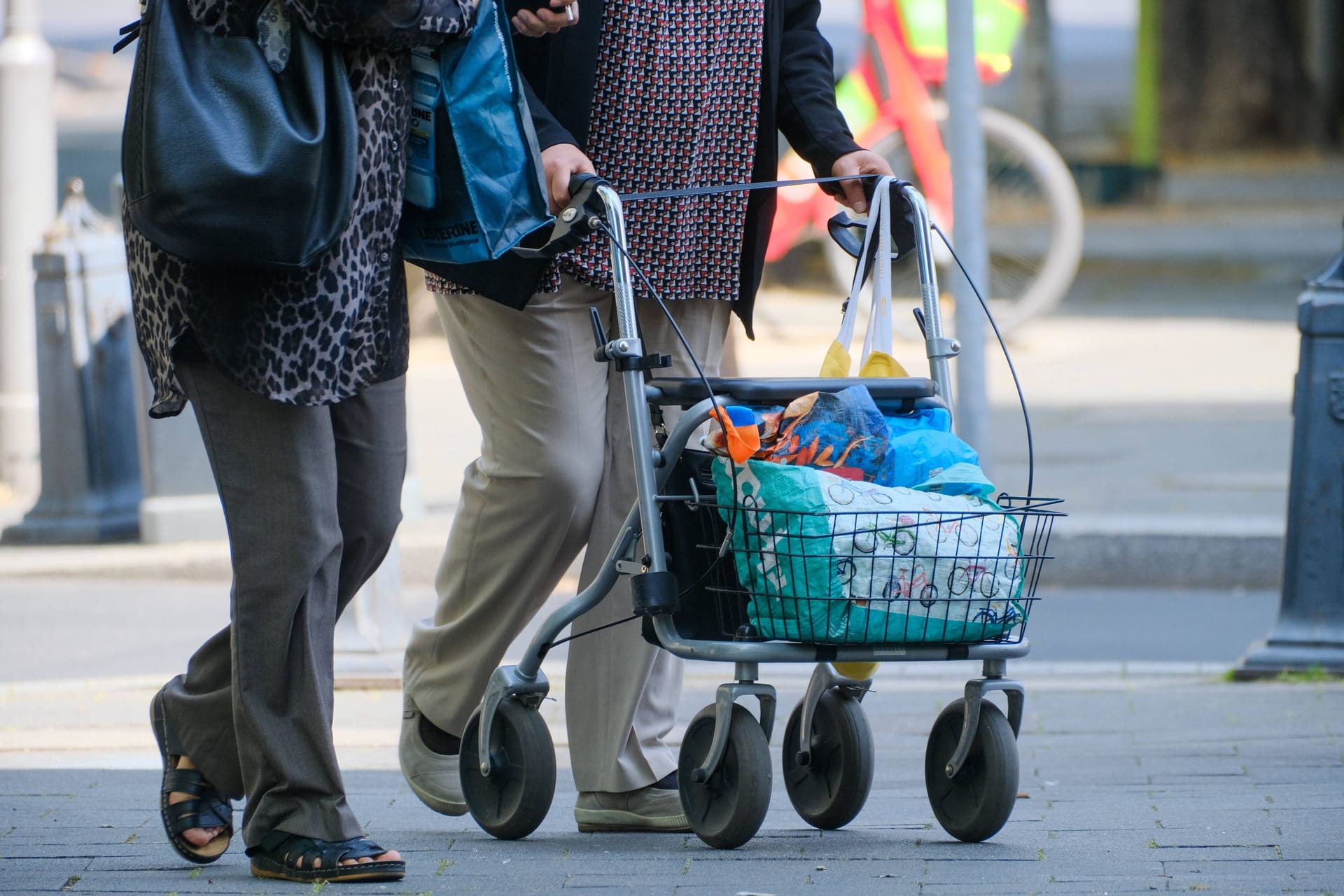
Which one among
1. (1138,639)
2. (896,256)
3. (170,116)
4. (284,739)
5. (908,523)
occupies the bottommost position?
(1138,639)

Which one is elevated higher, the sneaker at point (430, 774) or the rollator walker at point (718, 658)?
the rollator walker at point (718, 658)

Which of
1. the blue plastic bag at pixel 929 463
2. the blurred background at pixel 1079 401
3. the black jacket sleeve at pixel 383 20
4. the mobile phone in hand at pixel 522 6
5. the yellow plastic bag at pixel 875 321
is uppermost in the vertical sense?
the mobile phone in hand at pixel 522 6

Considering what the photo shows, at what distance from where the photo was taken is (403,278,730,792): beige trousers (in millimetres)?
3762

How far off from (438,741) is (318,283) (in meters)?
1.19

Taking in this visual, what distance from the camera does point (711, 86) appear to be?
12.5 feet

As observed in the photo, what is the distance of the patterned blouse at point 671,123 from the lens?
12.3 feet

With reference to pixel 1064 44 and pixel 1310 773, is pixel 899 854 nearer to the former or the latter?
pixel 1310 773

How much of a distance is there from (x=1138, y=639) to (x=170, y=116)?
14.4 feet

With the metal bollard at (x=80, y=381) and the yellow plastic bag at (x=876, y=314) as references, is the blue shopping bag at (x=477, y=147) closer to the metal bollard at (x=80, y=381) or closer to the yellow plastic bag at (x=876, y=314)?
the yellow plastic bag at (x=876, y=314)

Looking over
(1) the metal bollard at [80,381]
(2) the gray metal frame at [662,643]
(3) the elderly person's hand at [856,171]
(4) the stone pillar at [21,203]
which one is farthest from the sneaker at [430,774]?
(4) the stone pillar at [21,203]

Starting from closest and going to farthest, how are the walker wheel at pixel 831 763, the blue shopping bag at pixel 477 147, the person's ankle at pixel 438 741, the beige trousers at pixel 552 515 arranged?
1. the blue shopping bag at pixel 477 147
2. the walker wheel at pixel 831 763
3. the beige trousers at pixel 552 515
4. the person's ankle at pixel 438 741

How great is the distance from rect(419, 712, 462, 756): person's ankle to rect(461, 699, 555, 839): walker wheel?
0.71 ft

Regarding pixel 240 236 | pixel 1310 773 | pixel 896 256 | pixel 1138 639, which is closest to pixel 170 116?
pixel 240 236

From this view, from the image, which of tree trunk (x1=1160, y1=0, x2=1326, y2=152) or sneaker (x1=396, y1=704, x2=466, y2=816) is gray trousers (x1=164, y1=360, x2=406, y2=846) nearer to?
sneaker (x1=396, y1=704, x2=466, y2=816)
